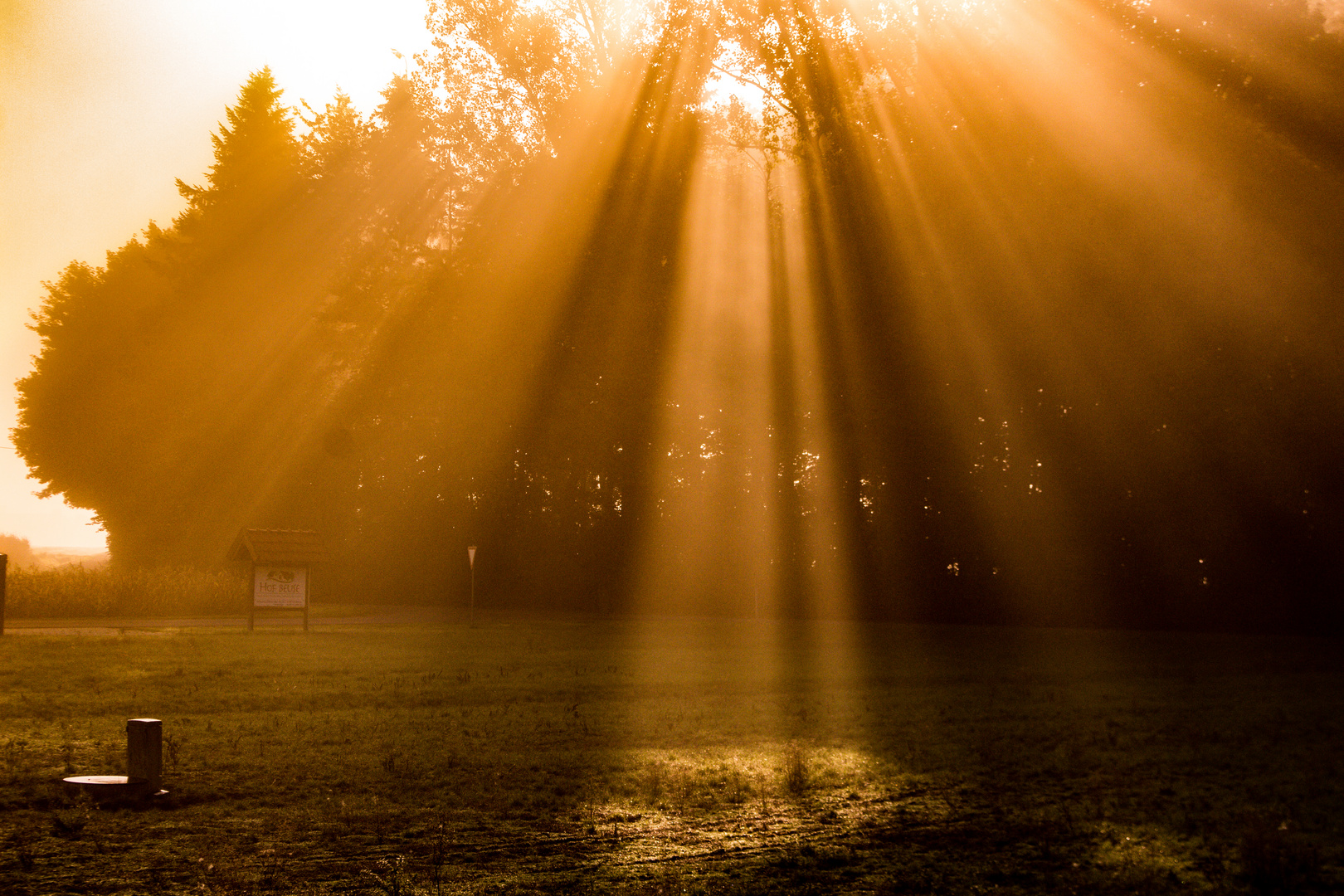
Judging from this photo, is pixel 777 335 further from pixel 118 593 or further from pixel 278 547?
pixel 118 593

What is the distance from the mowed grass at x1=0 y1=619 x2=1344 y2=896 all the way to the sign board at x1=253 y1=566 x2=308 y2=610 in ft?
19.9

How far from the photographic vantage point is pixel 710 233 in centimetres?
2581

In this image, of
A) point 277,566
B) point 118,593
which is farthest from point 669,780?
point 118,593

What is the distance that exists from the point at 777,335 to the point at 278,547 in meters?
11.1

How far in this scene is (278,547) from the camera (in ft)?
66.1

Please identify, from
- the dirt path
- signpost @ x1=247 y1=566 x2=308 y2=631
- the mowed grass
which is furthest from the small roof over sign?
the mowed grass

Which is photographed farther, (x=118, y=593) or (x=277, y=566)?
(x=118, y=593)

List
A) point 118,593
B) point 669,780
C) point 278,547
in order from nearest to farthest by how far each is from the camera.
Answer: point 669,780 < point 278,547 < point 118,593

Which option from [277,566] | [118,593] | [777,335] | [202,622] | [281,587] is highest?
[777,335]

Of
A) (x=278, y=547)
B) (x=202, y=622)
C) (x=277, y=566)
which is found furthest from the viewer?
(x=202, y=622)

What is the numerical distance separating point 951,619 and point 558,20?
1864 cm

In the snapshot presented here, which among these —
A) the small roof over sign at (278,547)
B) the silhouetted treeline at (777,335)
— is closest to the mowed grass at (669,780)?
the small roof over sign at (278,547)

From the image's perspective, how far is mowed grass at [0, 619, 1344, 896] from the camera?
4797 mm

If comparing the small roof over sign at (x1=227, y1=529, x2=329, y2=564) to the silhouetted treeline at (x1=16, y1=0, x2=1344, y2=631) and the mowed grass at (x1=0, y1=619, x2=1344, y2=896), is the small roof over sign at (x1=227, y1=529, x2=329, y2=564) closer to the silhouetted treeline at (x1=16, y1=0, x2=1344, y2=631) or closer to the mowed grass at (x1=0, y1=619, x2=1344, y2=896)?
the mowed grass at (x1=0, y1=619, x2=1344, y2=896)
